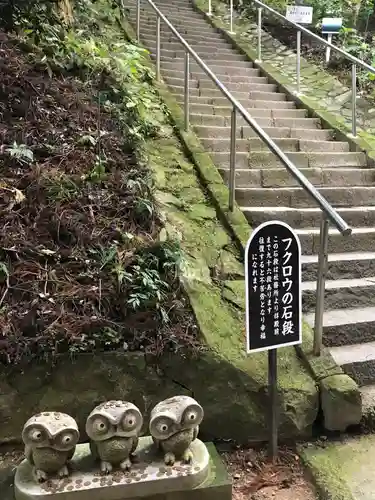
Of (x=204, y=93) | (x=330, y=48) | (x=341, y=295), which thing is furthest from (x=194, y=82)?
(x=341, y=295)

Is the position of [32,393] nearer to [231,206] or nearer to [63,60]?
[231,206]

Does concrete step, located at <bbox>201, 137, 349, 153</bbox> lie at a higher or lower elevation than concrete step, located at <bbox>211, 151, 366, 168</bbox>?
higher

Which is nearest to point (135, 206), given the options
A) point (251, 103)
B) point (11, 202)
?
point (11, 202)

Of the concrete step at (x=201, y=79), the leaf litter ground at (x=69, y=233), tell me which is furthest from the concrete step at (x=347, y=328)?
the concrete step at (x=201, y=79)

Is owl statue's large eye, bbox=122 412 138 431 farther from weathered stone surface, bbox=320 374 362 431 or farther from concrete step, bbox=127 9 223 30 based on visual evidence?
concrete step, bbox=127 9 223 30

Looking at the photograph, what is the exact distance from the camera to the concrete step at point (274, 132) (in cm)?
544

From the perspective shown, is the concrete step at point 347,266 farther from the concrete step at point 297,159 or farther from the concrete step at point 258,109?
the concrete step at point 258,109

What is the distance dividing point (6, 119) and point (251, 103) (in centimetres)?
336

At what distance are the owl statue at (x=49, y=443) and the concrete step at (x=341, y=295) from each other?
6.98 feet

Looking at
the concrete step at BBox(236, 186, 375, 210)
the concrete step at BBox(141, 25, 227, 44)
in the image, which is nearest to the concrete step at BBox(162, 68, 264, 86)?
the concrete step at BBox(141, 25, 227, 44)

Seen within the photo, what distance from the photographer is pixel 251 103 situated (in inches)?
255

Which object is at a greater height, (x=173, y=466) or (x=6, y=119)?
(x=6, y=119)

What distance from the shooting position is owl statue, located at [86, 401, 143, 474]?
2195mm

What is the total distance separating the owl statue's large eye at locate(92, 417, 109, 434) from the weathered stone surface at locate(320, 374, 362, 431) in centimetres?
139
